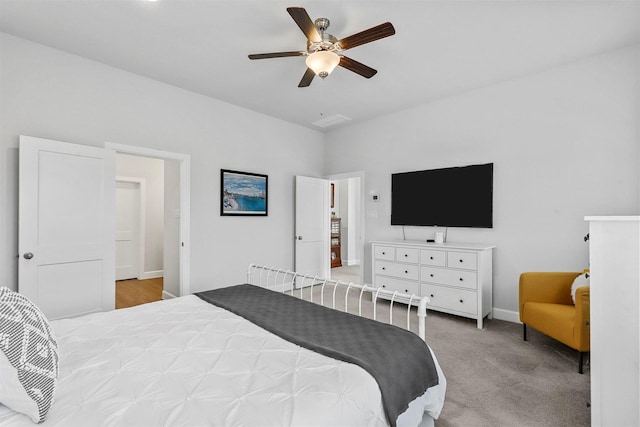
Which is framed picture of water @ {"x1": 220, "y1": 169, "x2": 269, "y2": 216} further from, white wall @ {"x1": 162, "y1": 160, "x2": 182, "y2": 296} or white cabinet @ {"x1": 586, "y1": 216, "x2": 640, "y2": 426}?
white cabinet @ {"x1": 586, "y1": 216, "x2": 640, "y2": 426}

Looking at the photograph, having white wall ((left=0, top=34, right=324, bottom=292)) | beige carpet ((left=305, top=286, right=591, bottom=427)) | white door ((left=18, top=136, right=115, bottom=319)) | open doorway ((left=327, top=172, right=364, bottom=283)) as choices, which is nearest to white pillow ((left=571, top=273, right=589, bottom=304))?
beige carpet ((left=305, top=286, right=591, bottom=427))

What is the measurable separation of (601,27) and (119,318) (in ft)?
14.0

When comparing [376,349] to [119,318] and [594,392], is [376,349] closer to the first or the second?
[594,392]

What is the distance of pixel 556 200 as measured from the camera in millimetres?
3207

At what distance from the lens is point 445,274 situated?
11.7 feet

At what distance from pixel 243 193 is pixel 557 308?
3780mm

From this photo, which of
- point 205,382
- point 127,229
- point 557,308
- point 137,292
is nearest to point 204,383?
point 205,382

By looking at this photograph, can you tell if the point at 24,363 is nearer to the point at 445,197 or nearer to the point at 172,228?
the point at 172,228

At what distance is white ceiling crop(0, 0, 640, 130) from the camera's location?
7.47ft

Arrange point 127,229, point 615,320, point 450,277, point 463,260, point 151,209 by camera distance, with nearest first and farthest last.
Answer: point 615,320 < point 463,260 < point 450,277 < point 127,229 < point 151,209

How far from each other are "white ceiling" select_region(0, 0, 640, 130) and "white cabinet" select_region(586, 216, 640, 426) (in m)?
1.80

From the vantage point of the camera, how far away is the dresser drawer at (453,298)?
3363 mm

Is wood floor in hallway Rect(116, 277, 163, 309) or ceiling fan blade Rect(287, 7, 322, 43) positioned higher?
ceiling fan blade Rect(287, 7, 322, 43)

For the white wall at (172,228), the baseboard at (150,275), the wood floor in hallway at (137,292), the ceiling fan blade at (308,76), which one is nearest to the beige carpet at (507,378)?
the ceiling fan blade at (308,76)
